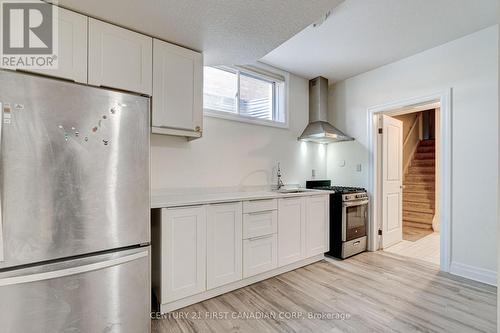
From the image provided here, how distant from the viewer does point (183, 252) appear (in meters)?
2.02

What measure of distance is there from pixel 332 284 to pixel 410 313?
70 centimetres

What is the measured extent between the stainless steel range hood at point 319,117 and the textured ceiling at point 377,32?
0.36 meters

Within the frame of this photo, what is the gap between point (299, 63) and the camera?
131 inches

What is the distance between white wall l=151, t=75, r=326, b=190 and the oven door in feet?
2.76

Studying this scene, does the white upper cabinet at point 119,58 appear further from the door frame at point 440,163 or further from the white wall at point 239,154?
the door frame at point 440,163

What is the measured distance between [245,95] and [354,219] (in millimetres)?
2286

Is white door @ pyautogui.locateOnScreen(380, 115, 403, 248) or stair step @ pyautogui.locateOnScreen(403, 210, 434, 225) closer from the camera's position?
white door @ pyautogui.locateOnScreen(380, 115, 403, 248)

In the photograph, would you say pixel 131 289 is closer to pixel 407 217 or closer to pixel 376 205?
pixel 376 205

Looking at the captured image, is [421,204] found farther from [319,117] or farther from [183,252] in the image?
[183,252]

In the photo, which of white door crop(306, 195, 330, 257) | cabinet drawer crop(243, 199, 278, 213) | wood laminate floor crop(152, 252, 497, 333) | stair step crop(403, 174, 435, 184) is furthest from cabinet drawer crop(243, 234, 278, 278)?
stair step crop(403, 174, 435, 184)

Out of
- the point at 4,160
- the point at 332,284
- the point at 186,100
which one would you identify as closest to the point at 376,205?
the point at 332,284

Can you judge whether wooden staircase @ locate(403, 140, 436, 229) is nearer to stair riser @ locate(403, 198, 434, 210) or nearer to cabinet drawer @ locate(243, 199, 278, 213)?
stair riser @ locate(403, 198, 434, 210)

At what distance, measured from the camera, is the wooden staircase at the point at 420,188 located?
491cm

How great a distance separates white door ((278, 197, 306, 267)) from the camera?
2.71m
